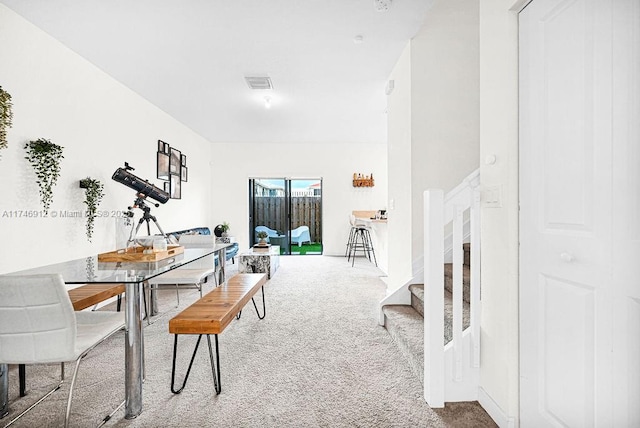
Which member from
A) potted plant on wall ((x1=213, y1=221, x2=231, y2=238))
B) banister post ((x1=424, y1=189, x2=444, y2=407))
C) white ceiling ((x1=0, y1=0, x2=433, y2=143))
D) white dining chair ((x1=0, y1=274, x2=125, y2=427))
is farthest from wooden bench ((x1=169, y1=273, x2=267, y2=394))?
potted plant on wall ((x1=213, y1=221, x2=231, y2=238))

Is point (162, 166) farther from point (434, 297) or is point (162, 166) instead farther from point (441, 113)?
point (434, 297)

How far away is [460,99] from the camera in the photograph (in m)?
3.13

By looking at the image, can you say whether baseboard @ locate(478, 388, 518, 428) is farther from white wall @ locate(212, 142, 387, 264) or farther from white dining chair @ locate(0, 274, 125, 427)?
white wall @ locate(212, 142, 387, 264)

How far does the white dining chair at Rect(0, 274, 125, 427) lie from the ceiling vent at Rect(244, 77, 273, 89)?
3.25m

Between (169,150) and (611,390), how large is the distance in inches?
235

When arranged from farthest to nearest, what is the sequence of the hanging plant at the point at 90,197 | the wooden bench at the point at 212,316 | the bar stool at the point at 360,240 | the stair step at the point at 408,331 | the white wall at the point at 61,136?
1. the bar stool at the point at 360,240
2. the hanging plant at the point at 90,197
3. the white wall at the point at 61,136
4. the stair step at the point at 408,331
5. the wooden bench at the point at 212,316

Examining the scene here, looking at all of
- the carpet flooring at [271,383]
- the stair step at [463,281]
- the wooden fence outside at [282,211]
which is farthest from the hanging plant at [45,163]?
the wooden fence outside at [282,211]

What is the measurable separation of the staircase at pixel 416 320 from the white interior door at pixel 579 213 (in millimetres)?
683

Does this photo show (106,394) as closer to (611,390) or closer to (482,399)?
(482,399)

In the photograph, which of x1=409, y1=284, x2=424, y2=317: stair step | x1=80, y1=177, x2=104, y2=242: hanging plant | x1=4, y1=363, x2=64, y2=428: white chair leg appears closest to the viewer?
x1=4, y1=363, x2=64, y2=428: white chair leg

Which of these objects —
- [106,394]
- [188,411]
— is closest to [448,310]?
[188,411]

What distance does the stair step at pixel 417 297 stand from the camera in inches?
110

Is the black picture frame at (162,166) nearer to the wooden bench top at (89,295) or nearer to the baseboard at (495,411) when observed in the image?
the wooden bench top at (89,295)

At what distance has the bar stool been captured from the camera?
6882 millimetres
